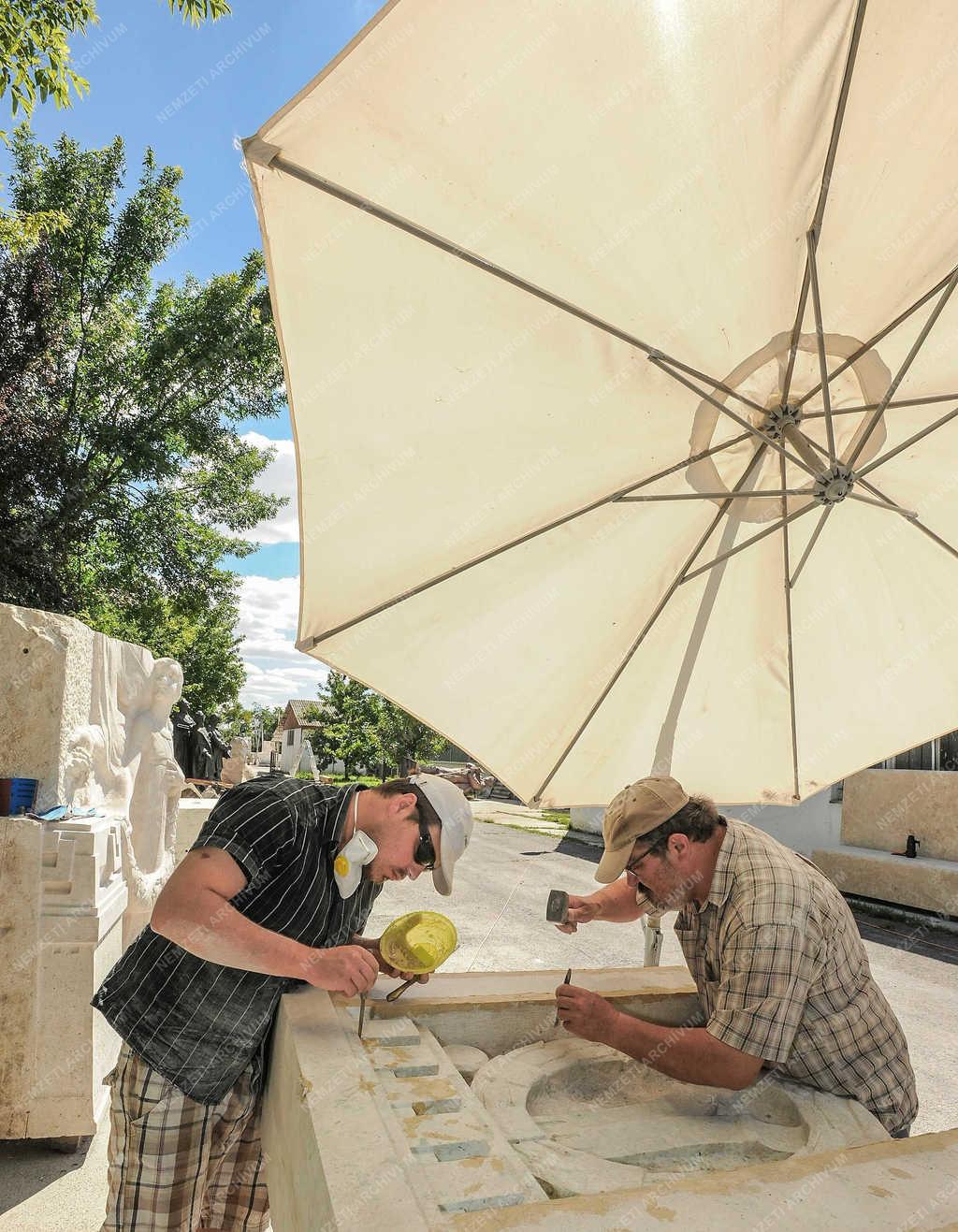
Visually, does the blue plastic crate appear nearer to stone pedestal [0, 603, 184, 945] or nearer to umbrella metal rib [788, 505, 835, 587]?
stone pedestal [0, 603, 184, 945]

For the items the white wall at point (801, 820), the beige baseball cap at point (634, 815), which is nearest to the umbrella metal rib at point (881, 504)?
the beige baseball cap at point (634, 815)

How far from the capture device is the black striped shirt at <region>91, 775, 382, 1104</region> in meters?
2.39

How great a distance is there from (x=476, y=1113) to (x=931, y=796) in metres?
10.9

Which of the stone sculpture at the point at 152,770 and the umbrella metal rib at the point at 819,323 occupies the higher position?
the umbrella metal rib at the point at 819,323

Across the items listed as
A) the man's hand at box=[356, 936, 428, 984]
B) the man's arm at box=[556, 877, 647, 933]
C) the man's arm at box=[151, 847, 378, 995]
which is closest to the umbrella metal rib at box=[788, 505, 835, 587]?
the man's arm at box=[556, 877, 647, 933]

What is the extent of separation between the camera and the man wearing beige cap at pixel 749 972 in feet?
7.16

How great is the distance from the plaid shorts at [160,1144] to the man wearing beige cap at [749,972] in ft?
3.68

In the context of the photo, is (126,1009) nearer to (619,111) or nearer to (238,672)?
(619,111)

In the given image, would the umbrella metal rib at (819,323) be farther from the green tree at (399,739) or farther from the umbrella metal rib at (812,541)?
the green tree at (399,739)

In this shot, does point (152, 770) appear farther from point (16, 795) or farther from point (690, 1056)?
point (690, 1056)

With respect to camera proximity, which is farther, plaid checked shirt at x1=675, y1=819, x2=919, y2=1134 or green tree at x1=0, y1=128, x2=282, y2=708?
green tree at x1=0, y1=128, x2=282, y2=708

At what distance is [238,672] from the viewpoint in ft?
136

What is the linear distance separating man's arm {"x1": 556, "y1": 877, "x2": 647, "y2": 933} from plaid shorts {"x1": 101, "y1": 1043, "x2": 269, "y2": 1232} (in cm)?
137

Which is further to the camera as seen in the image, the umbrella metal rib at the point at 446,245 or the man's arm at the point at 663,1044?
the man's arm at the point at 663,1044
